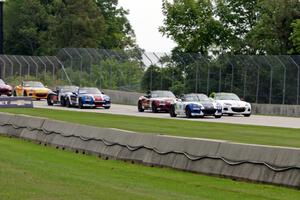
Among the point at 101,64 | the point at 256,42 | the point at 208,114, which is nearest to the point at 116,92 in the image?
the point at 101,64

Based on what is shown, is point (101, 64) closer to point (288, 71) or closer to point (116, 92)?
point (116, 92)

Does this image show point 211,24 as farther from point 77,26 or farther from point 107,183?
point 107,183

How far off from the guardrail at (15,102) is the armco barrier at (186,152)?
60.2 feet

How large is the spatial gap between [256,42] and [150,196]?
202 ft

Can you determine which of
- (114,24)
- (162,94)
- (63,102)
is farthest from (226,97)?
(114,24)

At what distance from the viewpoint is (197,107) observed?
126 ft

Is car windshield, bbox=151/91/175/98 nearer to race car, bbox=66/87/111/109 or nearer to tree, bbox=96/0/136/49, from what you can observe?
race car, bbox=66/87/111/109

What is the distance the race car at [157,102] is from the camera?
144 feet

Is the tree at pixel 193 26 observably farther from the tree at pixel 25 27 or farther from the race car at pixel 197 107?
the race car at pixel 197 107

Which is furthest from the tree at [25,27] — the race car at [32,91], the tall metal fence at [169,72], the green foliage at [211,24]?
the race car at [32,91]

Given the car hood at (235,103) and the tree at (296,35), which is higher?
the tree at (296,35)

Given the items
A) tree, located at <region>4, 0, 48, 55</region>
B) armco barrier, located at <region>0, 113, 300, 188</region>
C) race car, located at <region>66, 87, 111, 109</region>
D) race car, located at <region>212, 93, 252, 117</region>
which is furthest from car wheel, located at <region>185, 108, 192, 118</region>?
tree, located at <region>4, 0, 48, 55</region>

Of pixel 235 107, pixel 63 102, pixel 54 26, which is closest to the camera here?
pixel 235 107

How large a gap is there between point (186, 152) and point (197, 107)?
2180 centimetres
